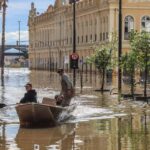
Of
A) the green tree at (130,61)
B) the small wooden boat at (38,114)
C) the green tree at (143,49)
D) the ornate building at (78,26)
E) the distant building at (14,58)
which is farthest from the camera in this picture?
the distant building at (14,58)

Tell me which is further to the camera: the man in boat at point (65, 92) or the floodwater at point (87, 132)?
the man in boat at point (65, 92)

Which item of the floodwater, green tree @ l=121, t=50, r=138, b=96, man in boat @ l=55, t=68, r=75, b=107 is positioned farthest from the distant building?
man in boat @ l=55, t=68, r=75, b=107

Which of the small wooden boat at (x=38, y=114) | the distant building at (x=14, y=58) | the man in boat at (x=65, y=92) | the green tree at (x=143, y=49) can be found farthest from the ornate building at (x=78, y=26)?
the small wooden boat at (x=38, y=114)

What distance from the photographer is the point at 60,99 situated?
2056 centimetres

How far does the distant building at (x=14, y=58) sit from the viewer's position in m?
167

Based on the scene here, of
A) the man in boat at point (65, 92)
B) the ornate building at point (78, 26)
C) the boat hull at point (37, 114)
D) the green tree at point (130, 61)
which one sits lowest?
the boat hull at point (37, 114)

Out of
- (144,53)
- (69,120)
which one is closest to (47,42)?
(144,53)

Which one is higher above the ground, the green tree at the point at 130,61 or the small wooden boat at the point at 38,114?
the green tree at the point at 130,61

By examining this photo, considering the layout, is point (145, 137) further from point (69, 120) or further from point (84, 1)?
point (84, 1)

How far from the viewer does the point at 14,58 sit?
639 feet

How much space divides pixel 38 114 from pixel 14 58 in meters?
177

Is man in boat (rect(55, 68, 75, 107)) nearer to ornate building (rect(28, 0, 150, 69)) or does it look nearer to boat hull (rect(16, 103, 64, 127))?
boat hull (rect(16, 103, 64, 127))

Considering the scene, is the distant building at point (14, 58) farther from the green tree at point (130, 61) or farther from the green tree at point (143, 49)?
the green tree at point (143, 49)

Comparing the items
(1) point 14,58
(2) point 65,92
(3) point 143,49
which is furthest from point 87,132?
(1) point 14,58
